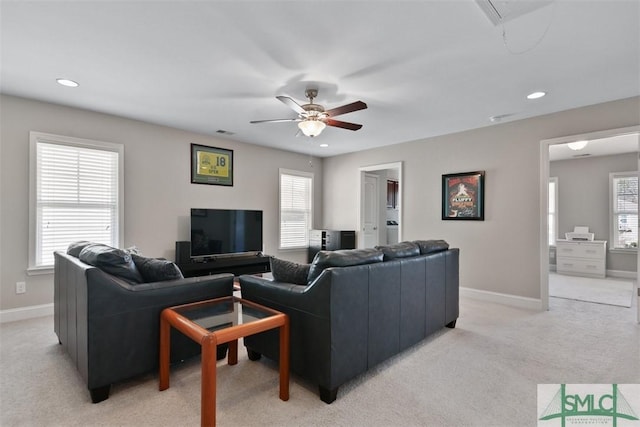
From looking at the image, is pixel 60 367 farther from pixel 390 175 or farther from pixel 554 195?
pixel 554 195

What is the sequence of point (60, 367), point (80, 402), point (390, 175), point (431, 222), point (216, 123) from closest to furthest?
point (80, 402) < point (60, 367) < point (216, 123) < point (431, 222) < point (390, 175)

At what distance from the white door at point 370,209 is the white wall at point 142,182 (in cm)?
140

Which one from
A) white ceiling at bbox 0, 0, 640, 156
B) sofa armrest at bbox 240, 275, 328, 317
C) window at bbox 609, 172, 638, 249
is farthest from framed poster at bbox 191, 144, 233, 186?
window at bbox 609, 172, 638, 249

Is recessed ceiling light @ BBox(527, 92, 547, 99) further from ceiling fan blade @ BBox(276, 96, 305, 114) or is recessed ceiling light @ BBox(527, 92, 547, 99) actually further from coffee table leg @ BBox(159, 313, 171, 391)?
coffee table leg @ BBox(159, 313, 171, 391)

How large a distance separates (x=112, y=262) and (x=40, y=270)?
2.40m

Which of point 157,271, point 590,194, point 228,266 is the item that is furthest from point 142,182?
point 590,194

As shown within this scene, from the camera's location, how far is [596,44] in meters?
2.41

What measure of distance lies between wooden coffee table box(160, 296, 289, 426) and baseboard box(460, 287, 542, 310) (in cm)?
359

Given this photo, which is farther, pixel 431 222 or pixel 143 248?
pixel 431 222

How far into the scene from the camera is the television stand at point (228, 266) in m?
4.51

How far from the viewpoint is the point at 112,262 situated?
2123 mm

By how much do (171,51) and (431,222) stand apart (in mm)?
4298

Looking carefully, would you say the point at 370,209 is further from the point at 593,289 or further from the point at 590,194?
the point at 590,194

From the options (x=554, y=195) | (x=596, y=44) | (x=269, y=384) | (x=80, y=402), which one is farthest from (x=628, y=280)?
(x=80, y=402)
